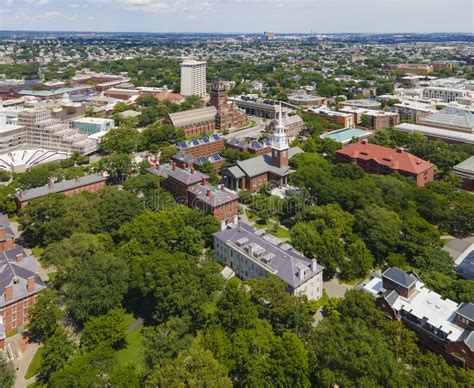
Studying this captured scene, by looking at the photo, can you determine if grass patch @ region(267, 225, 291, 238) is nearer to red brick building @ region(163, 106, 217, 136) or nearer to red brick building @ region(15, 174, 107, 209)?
red brick building @ region(15, 174, 107, 209)

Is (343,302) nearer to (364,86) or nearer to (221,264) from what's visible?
(221,264)

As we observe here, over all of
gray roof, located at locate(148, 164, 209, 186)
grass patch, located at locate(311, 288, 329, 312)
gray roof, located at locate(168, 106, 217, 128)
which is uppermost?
gray roof, located at locate(168, 106, 217, 128)

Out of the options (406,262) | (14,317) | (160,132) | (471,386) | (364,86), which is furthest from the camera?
(364,86)

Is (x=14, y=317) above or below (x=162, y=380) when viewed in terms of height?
below

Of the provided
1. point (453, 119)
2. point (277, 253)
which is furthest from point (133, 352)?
point (453, 119)

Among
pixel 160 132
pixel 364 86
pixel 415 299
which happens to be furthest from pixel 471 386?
pixel 364 86

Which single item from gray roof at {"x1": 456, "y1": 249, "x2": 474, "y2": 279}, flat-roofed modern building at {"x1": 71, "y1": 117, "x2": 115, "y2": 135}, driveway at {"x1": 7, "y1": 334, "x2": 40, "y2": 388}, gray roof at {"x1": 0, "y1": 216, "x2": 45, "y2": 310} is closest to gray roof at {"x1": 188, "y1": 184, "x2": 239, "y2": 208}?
gray roof at {"x1": 0, "y1": 216, "x2": 45, "y2": 310}

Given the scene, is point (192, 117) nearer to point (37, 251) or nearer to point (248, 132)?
point (248, 132)
